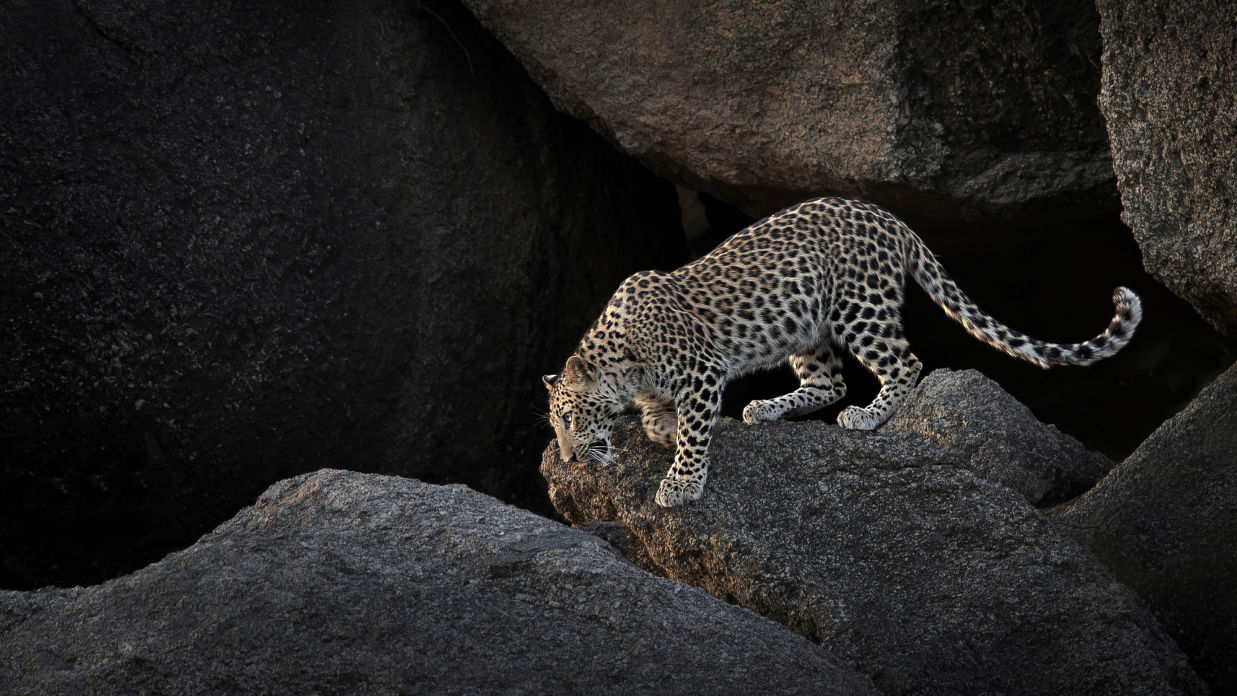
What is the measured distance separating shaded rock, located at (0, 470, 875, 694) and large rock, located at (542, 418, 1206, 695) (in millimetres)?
662

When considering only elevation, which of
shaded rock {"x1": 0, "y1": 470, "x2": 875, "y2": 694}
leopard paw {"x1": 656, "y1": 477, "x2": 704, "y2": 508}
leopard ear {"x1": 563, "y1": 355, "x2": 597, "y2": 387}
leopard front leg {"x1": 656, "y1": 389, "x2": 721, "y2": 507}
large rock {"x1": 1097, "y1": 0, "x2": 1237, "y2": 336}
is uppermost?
large rock {"x1": 1097, "y1": 0, "x2": 1237, "y2": 336}

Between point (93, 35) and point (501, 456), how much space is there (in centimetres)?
405

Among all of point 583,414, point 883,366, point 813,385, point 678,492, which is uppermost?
point 883,366

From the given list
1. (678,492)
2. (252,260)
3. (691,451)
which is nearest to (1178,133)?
(691,451)

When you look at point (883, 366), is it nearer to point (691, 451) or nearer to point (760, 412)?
point (760, 412)

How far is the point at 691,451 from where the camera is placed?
6.63m

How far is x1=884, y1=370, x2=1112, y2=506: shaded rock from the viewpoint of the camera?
7.36 m

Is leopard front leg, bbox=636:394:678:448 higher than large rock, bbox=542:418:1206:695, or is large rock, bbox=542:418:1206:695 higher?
leopard front leg, bbox=636:394:678:448

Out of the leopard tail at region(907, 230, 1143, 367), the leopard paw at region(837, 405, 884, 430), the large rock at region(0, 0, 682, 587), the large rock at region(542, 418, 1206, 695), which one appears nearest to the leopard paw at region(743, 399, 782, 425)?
the leopard paw at region(837, 405, 884, 430)

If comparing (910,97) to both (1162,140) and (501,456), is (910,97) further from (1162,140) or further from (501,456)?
(501,456)

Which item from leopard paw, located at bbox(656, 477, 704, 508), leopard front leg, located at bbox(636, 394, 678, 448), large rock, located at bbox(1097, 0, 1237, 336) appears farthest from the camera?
leopard front leg, located at bbox(636, 394, 678, 448)

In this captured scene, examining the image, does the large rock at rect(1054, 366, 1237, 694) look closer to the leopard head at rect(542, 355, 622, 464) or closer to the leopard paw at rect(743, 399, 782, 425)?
the leopard paw at rect(743, 399, 782, 425)

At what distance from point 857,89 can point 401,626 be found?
4986 millimetres

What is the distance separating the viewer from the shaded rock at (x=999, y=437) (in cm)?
736
